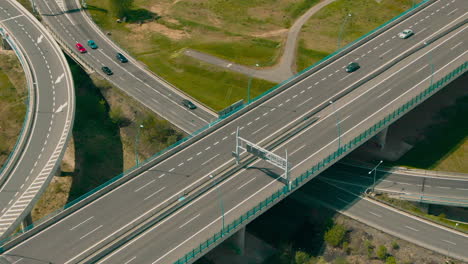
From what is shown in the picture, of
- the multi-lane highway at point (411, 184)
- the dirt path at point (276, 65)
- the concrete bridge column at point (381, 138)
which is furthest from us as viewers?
the dirt path at point (276, 65)

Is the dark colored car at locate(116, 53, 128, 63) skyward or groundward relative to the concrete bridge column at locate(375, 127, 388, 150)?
skyward

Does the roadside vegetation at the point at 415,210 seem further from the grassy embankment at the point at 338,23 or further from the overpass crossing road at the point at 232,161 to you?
the grassy embankment at the point at 338,23

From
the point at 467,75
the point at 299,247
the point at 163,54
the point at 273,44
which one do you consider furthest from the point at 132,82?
the point at 467,75

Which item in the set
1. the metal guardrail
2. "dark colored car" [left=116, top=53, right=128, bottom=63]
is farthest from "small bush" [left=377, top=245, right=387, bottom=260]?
"dark colored car" [left=116, top=53, right=128, bottom=63]

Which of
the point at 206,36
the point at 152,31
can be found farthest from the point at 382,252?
the point at 152,31

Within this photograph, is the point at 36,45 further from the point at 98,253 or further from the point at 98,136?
the point at 98,253

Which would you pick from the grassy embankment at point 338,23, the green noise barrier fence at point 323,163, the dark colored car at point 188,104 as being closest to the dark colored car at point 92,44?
the dark colored car at point 188,104

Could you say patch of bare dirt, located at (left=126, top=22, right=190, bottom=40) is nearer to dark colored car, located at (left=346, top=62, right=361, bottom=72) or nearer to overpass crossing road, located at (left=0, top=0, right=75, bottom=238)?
overpass crossing road, located at (left=0, top=0, right=75, bottom=238)
